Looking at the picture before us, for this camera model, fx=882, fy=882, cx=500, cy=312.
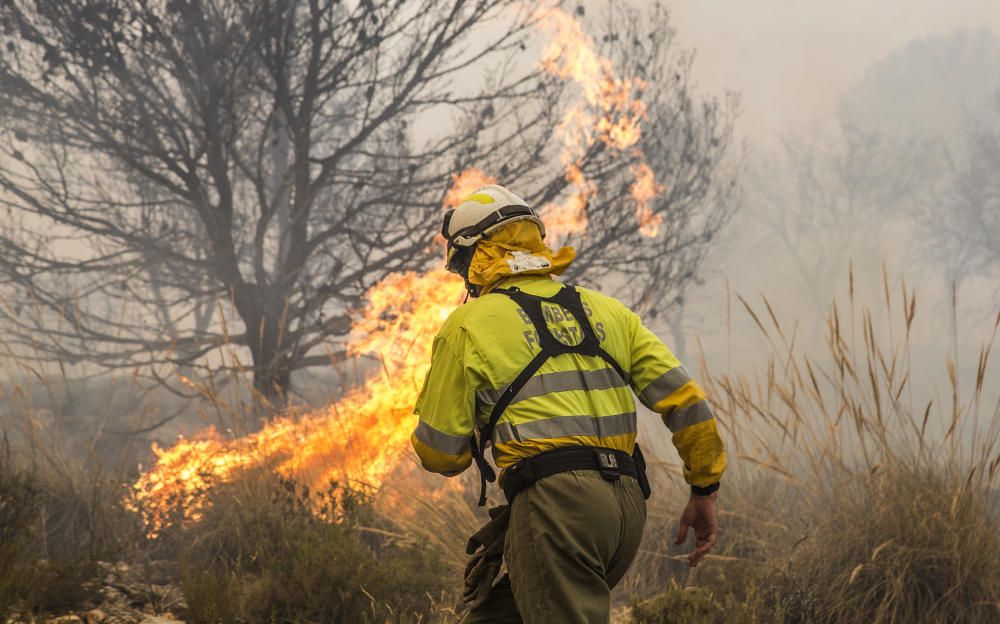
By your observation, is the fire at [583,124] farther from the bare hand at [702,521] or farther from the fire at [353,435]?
the bare hand at [702,521]

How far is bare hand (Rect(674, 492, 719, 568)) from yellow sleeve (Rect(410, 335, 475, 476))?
0.71 m

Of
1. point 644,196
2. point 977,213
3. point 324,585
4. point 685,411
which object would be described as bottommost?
point 324,585

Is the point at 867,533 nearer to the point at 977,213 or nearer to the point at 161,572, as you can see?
the point at 161,572

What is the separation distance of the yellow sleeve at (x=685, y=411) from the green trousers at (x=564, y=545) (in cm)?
30

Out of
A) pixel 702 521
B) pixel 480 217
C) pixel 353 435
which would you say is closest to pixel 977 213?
pixel 353 435

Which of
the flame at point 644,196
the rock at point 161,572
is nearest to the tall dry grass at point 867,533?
the rock at point 161,572

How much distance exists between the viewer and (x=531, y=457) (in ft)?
7.58

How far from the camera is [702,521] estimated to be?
2.61m

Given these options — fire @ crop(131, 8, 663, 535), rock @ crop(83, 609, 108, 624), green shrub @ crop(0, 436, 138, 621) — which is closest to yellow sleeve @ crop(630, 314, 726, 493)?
green shrub @ crop(0, 436, 138, 621)

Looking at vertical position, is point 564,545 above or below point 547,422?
below

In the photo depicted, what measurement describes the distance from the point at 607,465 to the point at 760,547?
2676 millimetres

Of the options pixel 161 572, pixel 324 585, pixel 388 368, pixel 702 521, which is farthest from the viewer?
pixel 388 368

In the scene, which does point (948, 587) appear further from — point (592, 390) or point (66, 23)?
point (66, 23)

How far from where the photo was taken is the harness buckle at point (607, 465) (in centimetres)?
233
